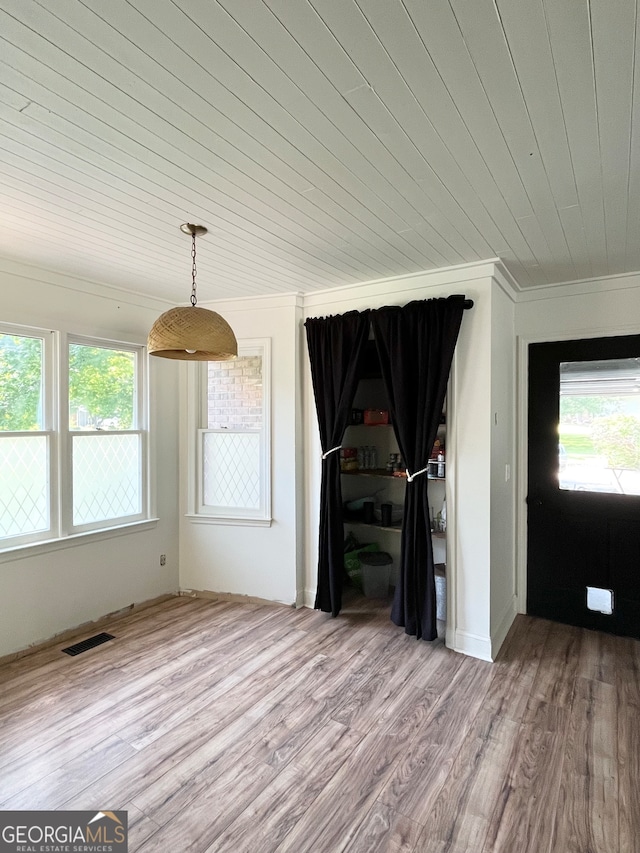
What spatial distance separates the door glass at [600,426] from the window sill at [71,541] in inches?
137

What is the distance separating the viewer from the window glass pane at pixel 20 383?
3015 mm

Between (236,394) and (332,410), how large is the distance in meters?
0.98

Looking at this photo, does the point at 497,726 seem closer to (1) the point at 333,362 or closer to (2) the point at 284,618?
(2) the point at 284,618

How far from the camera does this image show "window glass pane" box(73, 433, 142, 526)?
345 cm

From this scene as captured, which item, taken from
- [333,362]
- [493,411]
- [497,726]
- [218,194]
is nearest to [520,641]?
[497,726]

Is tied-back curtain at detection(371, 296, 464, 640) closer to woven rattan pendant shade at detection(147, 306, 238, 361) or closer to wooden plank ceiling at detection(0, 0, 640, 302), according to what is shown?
wooden plank ceiling at detection(0, 0, 640, 302)

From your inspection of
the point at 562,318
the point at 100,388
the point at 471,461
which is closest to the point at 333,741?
the point at 471,461

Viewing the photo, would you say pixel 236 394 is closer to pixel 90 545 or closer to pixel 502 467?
pixel 90 545

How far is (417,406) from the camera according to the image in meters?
3.16

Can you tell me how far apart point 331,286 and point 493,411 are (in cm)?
160

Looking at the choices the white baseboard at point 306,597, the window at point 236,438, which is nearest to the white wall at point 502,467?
the white baseboard at point 306,597

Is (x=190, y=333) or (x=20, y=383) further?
(x=20, y=383)

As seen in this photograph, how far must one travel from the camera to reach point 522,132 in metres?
1.64

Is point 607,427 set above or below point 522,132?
below
